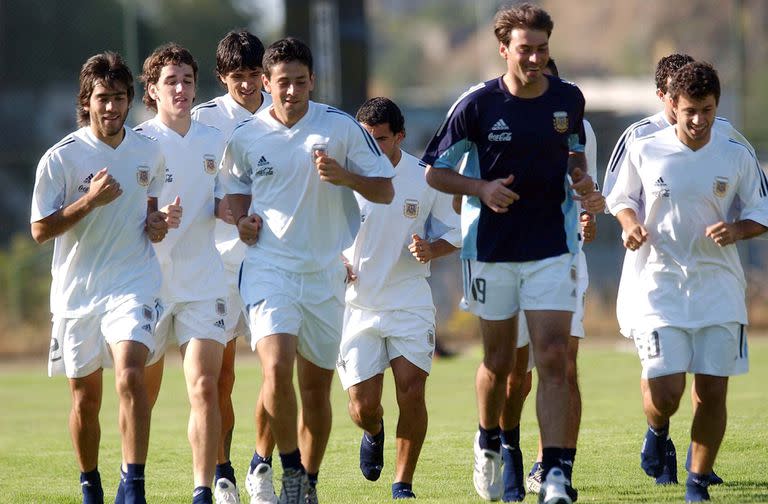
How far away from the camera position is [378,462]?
30.4 feet

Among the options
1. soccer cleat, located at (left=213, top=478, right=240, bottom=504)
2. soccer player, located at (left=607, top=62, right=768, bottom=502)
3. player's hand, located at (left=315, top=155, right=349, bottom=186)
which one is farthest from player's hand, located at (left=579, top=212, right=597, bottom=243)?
soccer cleat, located at (left=213, top=478, right=240, bottom=504)

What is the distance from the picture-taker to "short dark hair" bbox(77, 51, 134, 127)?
782cm

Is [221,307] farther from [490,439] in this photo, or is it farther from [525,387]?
[525,387]

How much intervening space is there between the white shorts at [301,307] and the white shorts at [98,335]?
0.55 m

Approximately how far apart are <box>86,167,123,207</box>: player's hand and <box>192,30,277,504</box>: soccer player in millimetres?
937

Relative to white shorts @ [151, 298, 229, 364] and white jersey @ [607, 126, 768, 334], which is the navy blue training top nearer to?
white jersey @ [607, 126, 768, 334]

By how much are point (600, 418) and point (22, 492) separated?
17.1 feet

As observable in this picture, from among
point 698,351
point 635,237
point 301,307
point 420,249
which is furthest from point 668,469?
point 301,307

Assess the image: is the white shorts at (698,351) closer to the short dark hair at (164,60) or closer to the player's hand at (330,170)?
the player's hand at (330,170)

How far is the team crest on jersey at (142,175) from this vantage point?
26.2ft

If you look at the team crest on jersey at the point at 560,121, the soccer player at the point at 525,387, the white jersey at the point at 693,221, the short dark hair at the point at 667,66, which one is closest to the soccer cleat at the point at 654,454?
the soccer player at the point at 525,387

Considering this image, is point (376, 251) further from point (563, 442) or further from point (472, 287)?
point (563, 442)

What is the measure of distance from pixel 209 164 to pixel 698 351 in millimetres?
3046

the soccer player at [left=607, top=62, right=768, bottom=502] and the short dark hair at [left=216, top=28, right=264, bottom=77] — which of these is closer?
the soccer player at [left=607, top=62, right=768, bottom=502]
